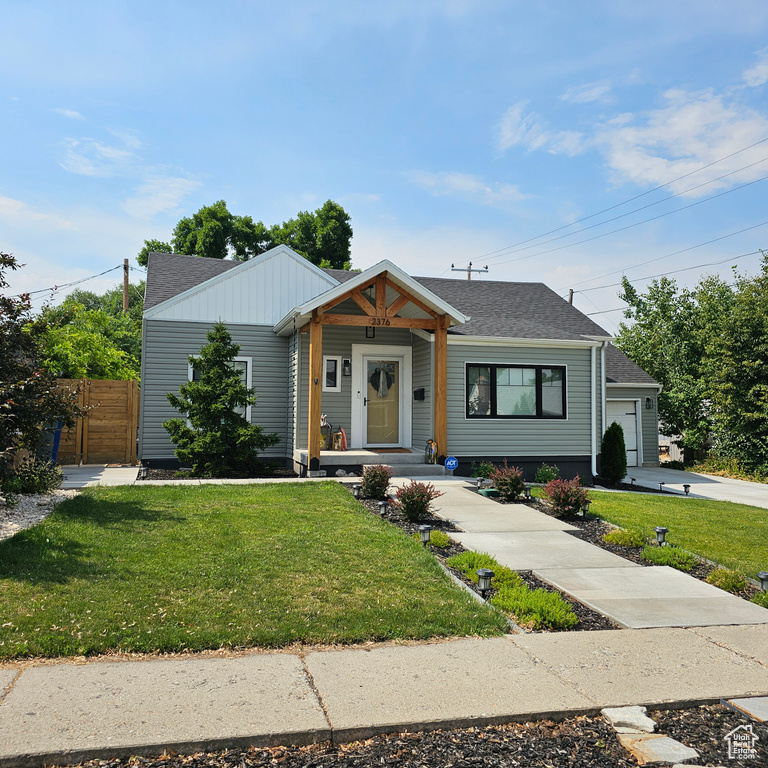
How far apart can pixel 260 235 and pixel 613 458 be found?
24154mm

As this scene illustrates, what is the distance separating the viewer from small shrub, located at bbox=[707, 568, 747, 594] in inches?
213

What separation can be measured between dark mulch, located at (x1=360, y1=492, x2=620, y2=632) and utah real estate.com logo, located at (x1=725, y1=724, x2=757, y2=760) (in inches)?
57.1

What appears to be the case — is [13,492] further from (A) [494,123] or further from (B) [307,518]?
(A) [494,123]

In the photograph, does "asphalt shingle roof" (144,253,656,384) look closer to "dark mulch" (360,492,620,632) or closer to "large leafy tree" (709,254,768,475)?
"large leafy tree" (709,254,768,475)

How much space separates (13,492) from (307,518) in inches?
168

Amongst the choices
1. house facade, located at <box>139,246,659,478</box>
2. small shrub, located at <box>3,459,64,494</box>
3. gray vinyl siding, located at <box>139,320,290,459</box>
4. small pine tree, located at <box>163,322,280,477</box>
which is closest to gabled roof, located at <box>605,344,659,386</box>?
house facade, located at <box>139,246,659,478</box>

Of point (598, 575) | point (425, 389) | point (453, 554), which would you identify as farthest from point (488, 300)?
point (598, 575)

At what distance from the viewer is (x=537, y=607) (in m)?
4.49

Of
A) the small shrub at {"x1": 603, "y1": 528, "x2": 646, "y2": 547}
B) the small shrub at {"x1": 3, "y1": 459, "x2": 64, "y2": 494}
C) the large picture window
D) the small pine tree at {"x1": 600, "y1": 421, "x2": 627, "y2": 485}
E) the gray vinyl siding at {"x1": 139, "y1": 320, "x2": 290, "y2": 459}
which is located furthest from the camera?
the small pine tree at {"x1": 600, "y1": 421, "x2": 627, "y2": 485}

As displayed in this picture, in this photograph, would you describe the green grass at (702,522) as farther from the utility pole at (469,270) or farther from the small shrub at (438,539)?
the utility pole at (469,270)

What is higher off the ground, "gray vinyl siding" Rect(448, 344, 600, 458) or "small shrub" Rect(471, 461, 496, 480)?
"gray vinyl siding" Rect(448, 344, 600, 458)

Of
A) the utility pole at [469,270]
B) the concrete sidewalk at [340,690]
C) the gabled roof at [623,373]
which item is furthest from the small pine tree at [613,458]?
the utility pole at [469,270]

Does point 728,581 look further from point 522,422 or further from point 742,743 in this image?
point 522,422

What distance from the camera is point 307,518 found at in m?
7.33
